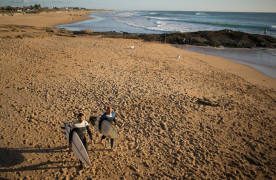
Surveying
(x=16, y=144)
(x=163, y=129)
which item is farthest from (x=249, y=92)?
(x=16, y=144)

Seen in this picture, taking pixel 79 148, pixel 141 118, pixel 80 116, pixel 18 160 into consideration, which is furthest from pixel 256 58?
pixel 18 160

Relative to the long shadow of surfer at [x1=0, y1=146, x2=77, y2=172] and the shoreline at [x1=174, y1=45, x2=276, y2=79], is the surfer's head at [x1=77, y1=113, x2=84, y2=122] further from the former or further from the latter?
the shoreline at [x1=174, y1=45, x2=276, y2=79]

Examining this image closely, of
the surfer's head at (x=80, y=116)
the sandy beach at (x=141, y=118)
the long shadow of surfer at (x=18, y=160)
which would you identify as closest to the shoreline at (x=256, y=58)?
the sandy beach at (x=141, y=118)

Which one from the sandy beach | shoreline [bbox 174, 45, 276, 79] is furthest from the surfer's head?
shoreline [bbox 174, 45, 276, 79]

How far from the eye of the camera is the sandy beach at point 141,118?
173 inches

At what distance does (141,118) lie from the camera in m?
6.36

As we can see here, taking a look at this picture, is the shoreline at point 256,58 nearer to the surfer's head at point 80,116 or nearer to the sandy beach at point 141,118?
the sandy beach at point 141,118

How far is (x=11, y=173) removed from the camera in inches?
157

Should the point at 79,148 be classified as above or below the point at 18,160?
above

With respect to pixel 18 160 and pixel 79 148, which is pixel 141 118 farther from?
pixel 18 160

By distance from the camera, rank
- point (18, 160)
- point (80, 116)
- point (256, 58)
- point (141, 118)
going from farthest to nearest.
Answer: point (256, 58)
point (141, 118)
point (18, 160)
point (80, 116)

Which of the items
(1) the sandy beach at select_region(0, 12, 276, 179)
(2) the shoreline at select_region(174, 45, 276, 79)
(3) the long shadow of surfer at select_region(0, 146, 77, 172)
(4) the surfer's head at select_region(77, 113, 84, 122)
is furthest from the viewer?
(2) the shoreline at select_region(174, 45, 276, 79)

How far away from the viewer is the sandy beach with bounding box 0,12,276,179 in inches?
173

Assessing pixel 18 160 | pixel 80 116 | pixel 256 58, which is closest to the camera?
pixel 80 116
